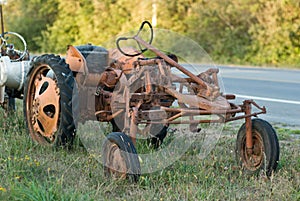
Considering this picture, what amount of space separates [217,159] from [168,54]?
4.16ft

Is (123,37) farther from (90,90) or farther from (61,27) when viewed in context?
(61,27)

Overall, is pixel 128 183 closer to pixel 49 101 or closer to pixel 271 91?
pixel 49 101

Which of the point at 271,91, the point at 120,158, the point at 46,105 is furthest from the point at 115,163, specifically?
the point at 271,91

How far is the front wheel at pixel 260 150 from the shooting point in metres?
5.03

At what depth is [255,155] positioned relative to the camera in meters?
5.30

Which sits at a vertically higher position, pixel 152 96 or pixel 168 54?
pixel 168 54

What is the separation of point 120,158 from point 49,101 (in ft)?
4.93

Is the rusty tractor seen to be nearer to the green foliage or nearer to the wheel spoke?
the wheel spoke

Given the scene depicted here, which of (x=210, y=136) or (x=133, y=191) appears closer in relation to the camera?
(x=133, y=191)

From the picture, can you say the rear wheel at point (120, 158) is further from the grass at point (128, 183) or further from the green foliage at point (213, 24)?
the green foliage at point (213, 24)

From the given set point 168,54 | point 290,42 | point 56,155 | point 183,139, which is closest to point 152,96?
point 168,54

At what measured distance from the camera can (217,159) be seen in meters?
5.79

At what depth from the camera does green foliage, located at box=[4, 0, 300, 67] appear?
2291 cm

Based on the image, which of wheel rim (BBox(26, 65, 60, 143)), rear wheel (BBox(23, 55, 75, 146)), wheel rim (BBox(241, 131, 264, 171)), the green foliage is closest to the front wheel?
wheel rim (BBox(241, 131, 264, 171))
